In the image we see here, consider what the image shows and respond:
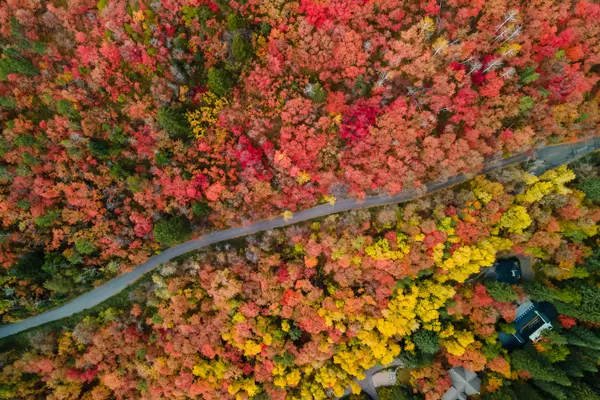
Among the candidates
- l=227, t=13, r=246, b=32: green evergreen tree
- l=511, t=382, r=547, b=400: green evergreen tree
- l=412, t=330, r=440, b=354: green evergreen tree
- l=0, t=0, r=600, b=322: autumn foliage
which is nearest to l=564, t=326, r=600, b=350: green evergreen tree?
l=511, t=382, r=547, b=400: green evergreen tree

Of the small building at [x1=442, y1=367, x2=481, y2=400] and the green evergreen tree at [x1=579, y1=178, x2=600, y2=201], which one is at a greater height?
the green evergreen tree at [x1=579, y1=178, x2=600, y2=201]

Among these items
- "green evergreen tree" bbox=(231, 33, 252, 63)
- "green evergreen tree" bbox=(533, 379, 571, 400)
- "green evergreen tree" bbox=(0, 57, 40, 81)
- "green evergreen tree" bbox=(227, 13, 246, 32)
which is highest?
"green evergreen tree" bbox=(0, 57, 40, 81)

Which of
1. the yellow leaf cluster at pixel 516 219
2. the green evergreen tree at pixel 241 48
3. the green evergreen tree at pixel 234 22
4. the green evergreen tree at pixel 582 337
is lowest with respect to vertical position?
the green evergreen tree at pixel 582 337

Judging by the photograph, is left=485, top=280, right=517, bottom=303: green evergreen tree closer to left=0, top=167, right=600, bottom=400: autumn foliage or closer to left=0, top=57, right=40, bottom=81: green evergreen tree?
left=0, top=167, right=600, bottom=400: autumn foliage

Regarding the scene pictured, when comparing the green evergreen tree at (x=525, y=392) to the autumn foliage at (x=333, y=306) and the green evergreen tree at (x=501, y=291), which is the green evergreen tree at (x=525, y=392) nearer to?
the autumn foliage at (x=333, y=306)

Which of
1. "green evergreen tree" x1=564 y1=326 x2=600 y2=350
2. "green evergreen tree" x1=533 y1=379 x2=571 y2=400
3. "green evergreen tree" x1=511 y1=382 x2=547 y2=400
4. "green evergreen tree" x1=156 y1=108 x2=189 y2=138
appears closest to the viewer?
"green evergreen tree" x1=533 y1=379 x2=571 y2=400

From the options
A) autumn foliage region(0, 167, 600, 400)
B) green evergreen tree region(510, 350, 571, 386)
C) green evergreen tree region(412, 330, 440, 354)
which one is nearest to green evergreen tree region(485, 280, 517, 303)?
autumn foliage region(0, 167, 600, 400)

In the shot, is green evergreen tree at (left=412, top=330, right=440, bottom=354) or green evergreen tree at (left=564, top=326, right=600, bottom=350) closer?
green evergreen tree at (left=564, top=326, right=600, bottom=350)

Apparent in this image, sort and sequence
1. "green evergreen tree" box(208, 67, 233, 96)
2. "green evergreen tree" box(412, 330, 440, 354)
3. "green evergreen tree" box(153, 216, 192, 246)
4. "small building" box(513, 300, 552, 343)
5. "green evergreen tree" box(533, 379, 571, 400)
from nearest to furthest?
"green evergreen tree" box(533, 379, 571, 400), "green evergreen tree" box(208, 67, 233, 96), "green evergreen tree" box(153, 216, 192, 246), "green evergreen tree" box(412, 330, 440, 354), "small building" box(513, 300, 552, 343)

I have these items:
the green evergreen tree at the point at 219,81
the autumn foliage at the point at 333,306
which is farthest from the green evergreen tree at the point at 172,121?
the autumn foliage at the point at 333,306
